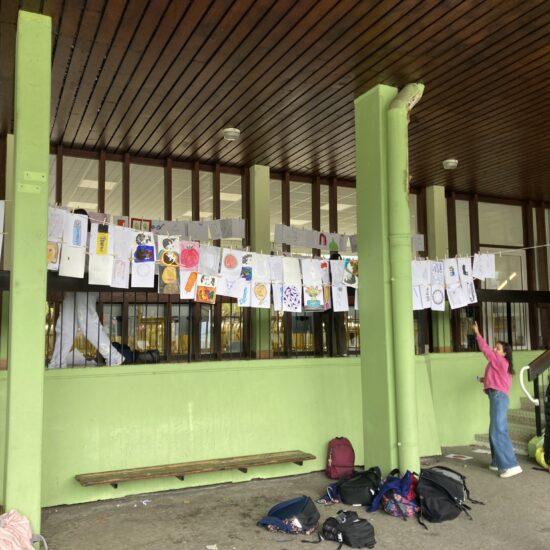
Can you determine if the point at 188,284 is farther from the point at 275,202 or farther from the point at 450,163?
the point at 450,163

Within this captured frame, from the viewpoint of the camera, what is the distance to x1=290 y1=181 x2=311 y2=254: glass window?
10406 millimetres

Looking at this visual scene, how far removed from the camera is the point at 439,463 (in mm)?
7934

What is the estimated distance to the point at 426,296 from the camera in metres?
8.57

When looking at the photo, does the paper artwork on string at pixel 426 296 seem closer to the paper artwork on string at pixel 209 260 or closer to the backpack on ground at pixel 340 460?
the backpack on ground at pixel 340 460

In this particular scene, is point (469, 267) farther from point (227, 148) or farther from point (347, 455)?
point (227, 148)

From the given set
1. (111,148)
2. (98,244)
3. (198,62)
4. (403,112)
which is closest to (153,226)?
(111,148)

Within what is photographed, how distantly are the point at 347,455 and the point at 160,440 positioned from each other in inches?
91.5

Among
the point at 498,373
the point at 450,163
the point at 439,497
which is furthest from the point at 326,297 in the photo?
the point at 450,163

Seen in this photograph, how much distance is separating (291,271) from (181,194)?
296cm

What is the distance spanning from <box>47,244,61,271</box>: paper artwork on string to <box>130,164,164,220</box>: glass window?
349 cm

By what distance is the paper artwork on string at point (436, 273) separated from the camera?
28.3 feet

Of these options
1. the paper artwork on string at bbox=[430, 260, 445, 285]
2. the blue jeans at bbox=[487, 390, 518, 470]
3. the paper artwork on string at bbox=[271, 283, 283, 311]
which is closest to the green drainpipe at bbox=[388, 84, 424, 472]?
the blue jeans at bbox=[487, 390, 518, 470]

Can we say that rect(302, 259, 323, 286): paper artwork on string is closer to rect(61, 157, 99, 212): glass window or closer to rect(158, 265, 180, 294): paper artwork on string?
rect(158, 265, 180, 294): paper artwork on string

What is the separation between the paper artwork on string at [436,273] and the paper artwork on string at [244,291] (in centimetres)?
288
